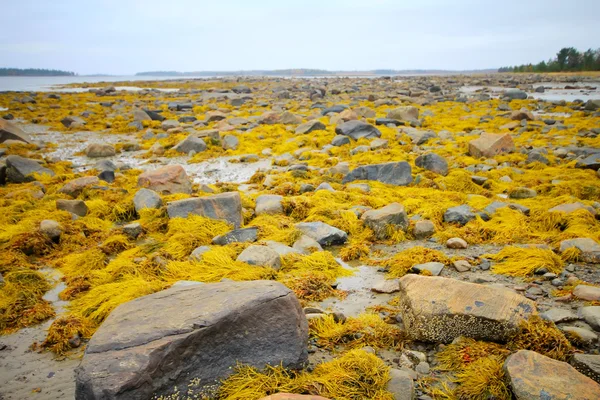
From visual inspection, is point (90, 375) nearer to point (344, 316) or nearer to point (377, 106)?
point (344, 316)

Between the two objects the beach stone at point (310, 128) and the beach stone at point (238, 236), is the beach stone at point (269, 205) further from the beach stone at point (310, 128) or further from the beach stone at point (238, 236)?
the beach stone at point (310, 128)

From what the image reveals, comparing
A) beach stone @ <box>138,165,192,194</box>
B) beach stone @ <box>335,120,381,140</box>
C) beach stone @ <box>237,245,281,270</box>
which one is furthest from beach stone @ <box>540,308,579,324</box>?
beach stone @ <box>335,120,381,140</box>

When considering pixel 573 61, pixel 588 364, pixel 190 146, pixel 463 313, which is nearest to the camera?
pixel 588 364

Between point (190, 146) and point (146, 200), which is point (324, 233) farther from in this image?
point (190, 146)

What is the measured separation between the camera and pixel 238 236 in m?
4.46

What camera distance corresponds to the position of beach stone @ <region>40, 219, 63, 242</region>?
4477 mm

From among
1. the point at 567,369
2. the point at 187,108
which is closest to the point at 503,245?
the point at 567,369

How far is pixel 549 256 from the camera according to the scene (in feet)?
11.8

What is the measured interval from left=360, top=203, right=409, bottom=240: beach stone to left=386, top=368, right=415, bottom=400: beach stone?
7.98 ft

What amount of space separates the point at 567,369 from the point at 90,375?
260 cm

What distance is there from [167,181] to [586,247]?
5904mm

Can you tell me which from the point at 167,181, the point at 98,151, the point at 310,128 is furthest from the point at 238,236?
the point at 310,128

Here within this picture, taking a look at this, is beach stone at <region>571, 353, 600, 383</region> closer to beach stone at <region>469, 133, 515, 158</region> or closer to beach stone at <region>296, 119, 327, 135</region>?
beach stone at <region>469, 133, 515, 158</region>

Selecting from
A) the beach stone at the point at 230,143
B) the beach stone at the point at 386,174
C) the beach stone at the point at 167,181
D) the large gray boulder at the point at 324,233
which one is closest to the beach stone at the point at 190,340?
the large gray boulder at the point at 324,233
